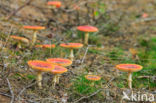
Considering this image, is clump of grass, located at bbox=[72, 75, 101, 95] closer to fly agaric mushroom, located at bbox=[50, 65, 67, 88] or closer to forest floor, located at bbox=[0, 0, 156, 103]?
forest floor, located at bbox=[0, 0, 156, 103]

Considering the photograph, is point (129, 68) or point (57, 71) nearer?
point (57, 71)

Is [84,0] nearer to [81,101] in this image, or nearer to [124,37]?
[124,37]

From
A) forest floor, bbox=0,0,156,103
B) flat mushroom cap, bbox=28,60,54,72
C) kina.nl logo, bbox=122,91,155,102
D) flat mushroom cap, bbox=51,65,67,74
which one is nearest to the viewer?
flat mushroom cap, bbox=28,60,54,72

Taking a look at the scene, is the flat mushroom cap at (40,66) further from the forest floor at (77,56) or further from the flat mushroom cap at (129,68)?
the flat mushroom cap at (129,68)

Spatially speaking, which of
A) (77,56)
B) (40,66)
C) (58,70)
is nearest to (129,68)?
(58,70)

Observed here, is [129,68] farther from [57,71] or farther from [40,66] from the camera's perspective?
[40,66]

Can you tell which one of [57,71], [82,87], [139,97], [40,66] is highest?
[40,66]

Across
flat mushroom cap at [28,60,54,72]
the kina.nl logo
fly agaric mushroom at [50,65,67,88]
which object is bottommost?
the kina.nl logo

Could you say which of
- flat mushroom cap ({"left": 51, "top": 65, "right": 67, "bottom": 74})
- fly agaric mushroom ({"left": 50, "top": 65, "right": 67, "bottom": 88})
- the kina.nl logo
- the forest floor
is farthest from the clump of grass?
the kina.nl logo
